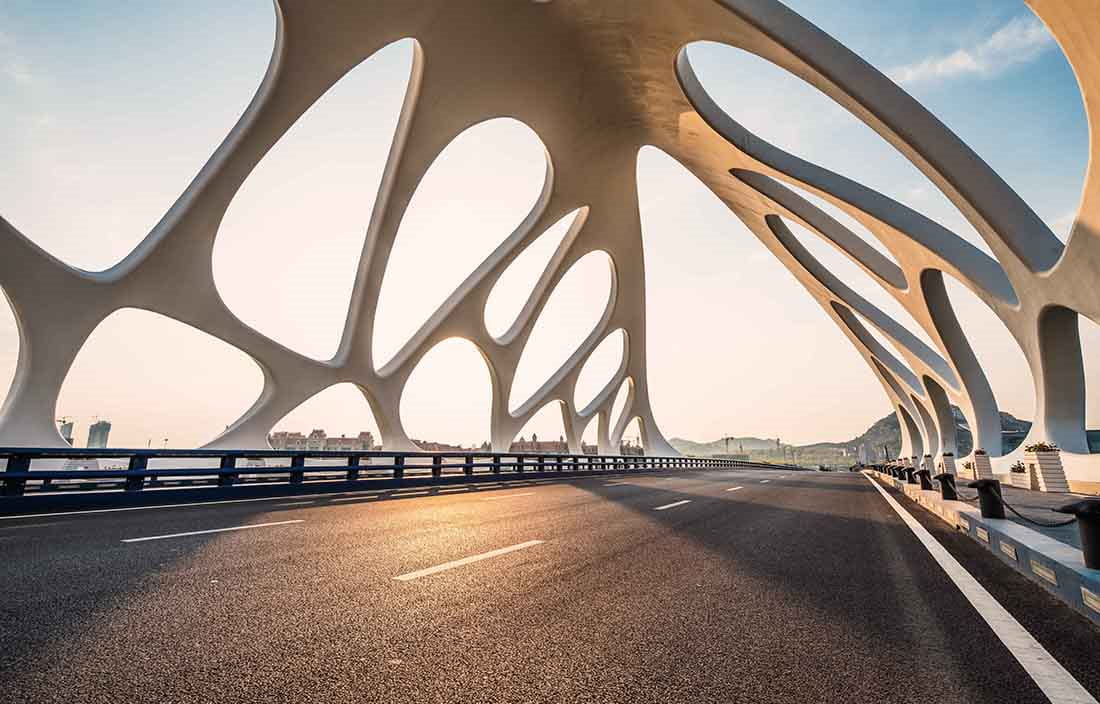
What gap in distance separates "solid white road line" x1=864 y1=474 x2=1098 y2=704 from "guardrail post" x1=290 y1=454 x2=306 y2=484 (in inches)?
457

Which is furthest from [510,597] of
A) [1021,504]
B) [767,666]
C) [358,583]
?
[1021,504]

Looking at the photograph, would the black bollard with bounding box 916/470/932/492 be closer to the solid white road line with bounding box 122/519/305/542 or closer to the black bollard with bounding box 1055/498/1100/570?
the black bollard with bounding box 1055/498/1100/570

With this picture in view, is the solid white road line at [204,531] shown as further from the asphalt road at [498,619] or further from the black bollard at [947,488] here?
the black bollard at [947,488]

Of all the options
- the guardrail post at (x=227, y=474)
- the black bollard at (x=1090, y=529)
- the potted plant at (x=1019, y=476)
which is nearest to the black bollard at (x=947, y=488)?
the black bollard at (x=1090, y=529)

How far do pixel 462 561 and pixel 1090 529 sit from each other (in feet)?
15.7

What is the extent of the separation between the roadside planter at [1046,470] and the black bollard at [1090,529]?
15.0 meters

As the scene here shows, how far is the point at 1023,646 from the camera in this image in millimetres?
3121

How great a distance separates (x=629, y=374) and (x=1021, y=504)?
42.1 metres

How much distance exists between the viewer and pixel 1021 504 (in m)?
10.4

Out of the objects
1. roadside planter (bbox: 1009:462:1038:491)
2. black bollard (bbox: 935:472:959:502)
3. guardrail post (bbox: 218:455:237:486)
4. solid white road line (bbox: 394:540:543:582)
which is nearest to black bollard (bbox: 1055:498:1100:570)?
solid white road line (bbox: 394:540:543:582)

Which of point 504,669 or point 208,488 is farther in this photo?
point 208,488

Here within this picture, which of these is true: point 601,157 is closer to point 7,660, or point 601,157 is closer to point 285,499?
point 285,499

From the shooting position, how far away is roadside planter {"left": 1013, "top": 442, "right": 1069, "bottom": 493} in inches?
599

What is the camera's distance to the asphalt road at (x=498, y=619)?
7.91 ft
